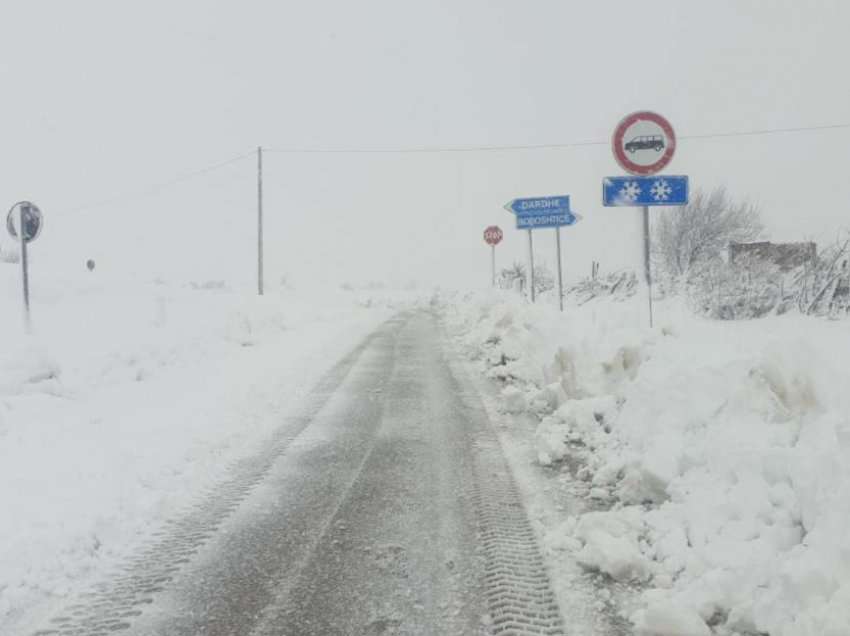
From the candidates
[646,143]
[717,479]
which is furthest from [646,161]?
[717,479]

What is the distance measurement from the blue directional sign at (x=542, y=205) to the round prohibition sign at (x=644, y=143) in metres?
7.23

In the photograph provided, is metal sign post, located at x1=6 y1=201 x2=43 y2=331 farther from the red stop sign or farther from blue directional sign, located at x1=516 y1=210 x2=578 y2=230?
the red stop sign

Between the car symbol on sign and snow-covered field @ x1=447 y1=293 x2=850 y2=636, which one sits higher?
the car symbol on sign

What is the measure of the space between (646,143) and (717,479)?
510 cm

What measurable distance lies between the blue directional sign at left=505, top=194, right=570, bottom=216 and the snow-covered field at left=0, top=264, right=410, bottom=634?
203 inches

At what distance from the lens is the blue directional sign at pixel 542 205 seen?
1550 cm

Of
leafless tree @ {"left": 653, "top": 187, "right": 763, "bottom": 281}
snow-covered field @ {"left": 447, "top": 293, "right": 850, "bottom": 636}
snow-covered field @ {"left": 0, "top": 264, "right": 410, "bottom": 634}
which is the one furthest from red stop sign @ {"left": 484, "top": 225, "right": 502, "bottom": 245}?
snow-covered field @ {"left": 447, "top": 293, "right": 850, "bottom": 636}

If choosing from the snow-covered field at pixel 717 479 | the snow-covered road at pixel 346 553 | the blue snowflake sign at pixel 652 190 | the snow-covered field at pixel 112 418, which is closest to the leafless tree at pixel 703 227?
the snow-covered field at pixel 112 418

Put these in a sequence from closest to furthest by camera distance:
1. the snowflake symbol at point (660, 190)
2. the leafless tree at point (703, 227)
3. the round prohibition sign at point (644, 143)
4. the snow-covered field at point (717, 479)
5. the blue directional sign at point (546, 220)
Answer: the snow-covered field at point (717, 479)
the round prohibition sign at point (644, 143)
the snowflake symbol at point (660, 190)
the blue directional sign at point (546, 220)
the leafless tree at point (703, 227)

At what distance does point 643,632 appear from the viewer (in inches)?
115

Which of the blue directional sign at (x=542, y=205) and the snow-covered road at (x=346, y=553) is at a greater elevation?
the blue directional sign at (x=542, y=205)

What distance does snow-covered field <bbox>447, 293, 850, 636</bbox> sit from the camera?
288 centimetres

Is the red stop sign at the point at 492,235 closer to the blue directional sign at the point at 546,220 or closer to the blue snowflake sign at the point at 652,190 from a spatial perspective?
the blue directional sign at the point at 546,220

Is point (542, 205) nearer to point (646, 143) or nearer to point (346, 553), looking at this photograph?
point (646, 143)
